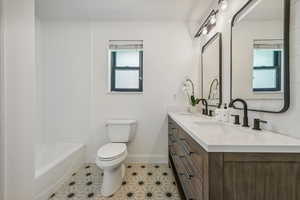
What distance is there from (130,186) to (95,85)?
5.33 ft

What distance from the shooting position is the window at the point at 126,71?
273 cm

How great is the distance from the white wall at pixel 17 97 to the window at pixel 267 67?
1.93m

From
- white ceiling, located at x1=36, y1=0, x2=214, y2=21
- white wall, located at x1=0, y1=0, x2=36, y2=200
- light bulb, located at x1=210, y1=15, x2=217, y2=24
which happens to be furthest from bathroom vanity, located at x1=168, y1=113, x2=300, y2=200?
white ceiling, located at x1=36, y1=0, x2=214, y2=21

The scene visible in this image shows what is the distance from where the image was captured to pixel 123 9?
232 centimetres

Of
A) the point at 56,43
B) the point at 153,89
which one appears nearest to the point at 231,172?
the point at 153,89

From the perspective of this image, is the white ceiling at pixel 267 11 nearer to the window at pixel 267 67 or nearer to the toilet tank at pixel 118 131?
the window at pixel 267 67

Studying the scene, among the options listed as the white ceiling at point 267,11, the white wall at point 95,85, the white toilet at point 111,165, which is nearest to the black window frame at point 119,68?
the white wall at point 95,85

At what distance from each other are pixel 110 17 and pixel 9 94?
1.87m

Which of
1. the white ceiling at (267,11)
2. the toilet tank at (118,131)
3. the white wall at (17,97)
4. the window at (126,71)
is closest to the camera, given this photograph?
the white ceiling at (267,11)

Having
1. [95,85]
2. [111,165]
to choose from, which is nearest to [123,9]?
[95,85]

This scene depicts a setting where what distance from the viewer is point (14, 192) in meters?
1.33

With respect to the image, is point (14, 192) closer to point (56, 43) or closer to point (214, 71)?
point (56, 43)

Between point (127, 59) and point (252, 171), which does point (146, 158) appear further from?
point (252, 171)

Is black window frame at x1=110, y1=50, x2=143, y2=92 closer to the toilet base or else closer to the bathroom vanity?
the toilet base
